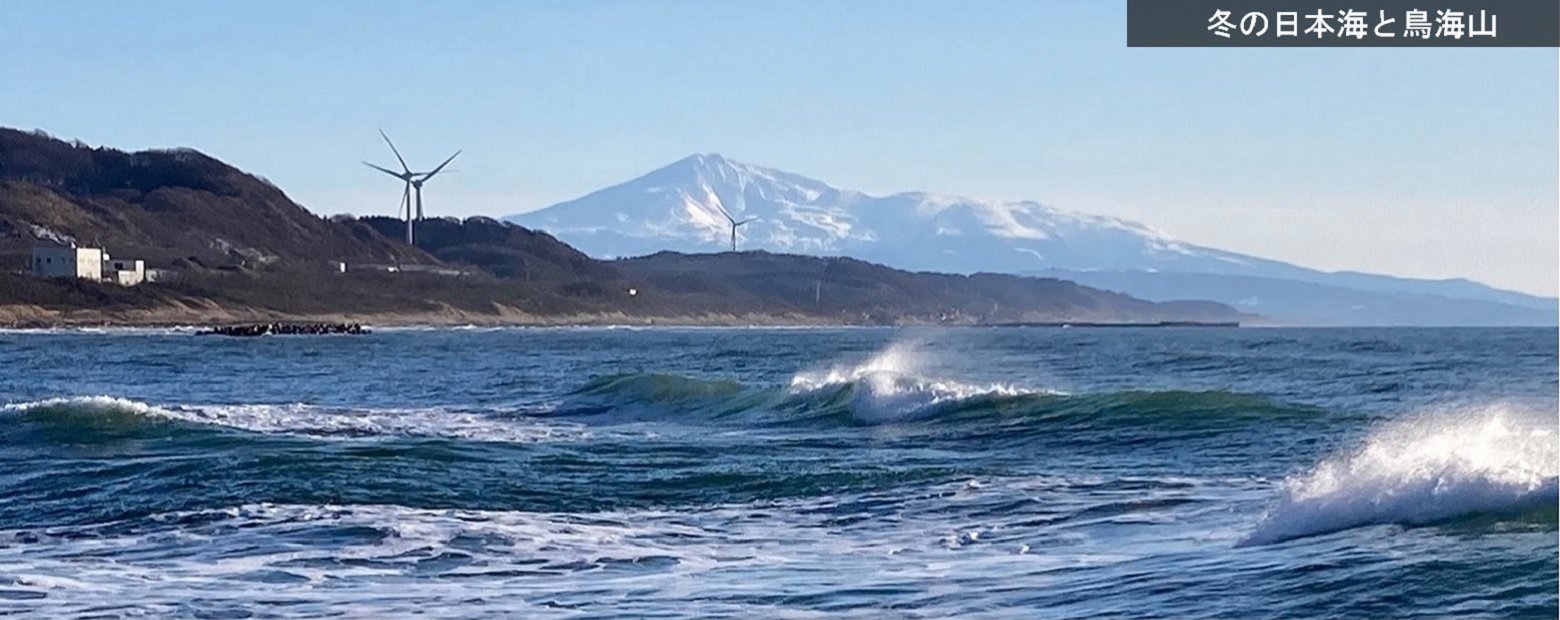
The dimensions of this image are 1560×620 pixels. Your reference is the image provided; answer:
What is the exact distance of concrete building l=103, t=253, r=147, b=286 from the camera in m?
183

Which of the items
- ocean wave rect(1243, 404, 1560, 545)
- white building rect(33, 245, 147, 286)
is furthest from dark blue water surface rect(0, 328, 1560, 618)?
white building rect(33, 245, 147, 286)

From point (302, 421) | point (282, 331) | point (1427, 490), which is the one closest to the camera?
point (1427, 490)

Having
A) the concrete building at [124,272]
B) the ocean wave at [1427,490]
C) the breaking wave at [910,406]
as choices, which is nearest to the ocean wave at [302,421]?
the breaking wave at [910,406]

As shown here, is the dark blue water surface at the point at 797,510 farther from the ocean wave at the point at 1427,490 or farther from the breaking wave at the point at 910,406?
the breaking wave at the point at 910,406

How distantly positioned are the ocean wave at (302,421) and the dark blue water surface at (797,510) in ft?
0.43

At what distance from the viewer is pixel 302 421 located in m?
41.0

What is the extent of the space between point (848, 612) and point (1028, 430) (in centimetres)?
2034

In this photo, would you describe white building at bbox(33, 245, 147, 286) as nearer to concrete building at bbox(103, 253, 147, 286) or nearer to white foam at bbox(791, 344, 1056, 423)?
concrete building at bbox(103, 253, 147, 286)

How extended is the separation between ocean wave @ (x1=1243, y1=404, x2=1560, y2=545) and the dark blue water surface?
4cm

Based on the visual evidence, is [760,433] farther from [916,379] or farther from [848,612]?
[848,612]

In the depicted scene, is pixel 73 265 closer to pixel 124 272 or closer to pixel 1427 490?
pixel 124 272

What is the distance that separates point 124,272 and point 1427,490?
177 meters

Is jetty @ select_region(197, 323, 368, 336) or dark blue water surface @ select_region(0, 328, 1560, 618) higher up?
jetty @ select_region(197, 323, 368, 336)

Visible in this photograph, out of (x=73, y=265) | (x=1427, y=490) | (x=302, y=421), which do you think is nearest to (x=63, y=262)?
(x=73, y=265)
